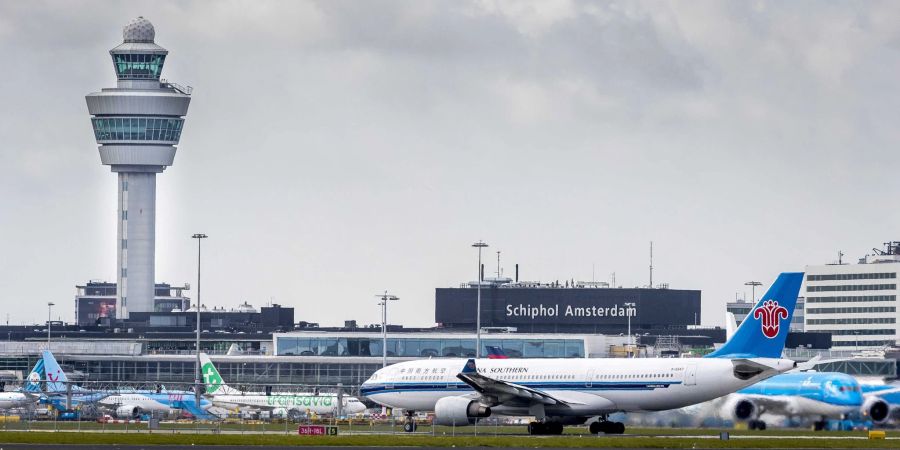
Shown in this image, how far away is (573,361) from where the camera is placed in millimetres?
98125

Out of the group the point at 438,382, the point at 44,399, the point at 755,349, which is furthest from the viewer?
the point at 44,399

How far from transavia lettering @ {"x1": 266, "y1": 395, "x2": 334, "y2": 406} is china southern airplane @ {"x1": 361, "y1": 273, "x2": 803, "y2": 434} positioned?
124 feet

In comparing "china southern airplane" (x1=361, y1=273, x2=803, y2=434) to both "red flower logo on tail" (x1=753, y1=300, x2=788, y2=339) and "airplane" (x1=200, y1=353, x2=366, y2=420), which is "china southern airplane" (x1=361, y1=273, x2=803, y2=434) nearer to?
"red flower logo on tail" (x1=753, y1=300, x2=788, y2=339)

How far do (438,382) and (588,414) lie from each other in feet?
33.2

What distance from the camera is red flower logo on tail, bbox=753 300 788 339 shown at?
92688 mm

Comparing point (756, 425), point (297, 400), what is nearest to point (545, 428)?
point (756, 425)

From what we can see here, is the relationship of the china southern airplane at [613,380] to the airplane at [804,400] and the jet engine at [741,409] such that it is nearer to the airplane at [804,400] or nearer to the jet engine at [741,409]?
the airplane at [804,400]

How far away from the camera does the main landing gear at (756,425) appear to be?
9775 centimetres

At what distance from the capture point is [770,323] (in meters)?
92.8

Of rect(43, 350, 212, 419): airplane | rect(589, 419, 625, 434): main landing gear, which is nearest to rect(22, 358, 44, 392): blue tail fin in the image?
rect(43, 350, 212, 419): airplane

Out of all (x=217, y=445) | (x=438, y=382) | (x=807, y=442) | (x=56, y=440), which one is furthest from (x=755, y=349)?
(x=56, y=440)

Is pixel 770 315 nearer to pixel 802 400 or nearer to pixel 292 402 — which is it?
pixel 802 400

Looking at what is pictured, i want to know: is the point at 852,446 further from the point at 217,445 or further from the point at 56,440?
the point at 56,440

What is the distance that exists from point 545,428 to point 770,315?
43.8 ft
